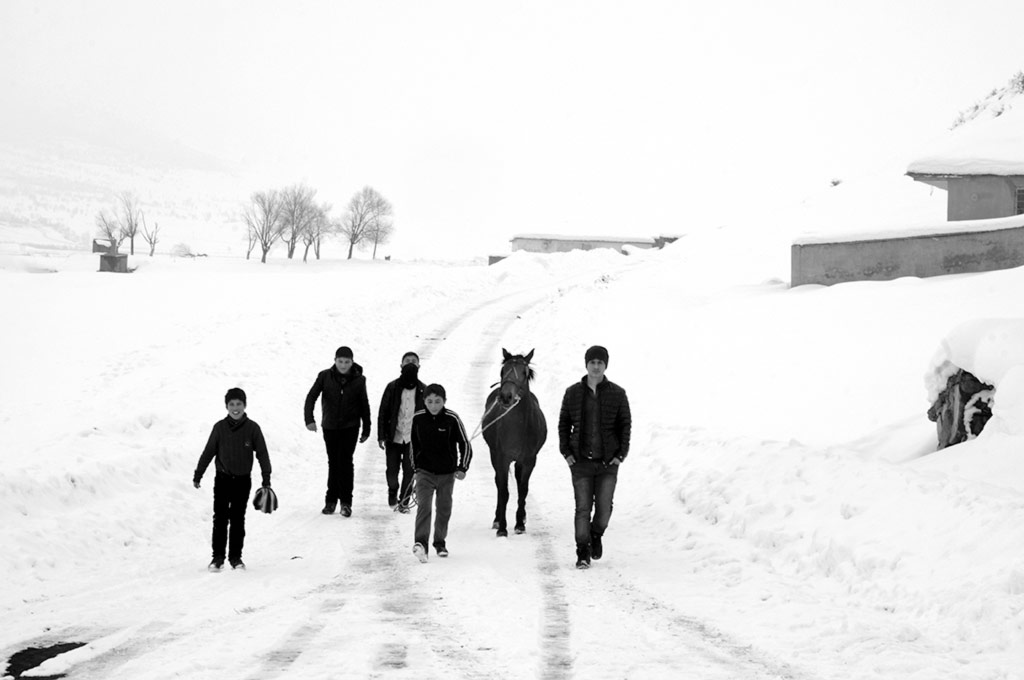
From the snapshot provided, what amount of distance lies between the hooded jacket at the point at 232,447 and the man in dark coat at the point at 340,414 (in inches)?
89.9

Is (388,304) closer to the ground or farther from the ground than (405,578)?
farther from the ground

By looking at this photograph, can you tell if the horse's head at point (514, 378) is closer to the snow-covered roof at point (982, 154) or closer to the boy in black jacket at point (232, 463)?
the boy in black jacket at point (232, 463)

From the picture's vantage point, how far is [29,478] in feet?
36.3

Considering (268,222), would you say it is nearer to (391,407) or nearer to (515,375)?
(391,407)

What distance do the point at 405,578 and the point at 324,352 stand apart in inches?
656

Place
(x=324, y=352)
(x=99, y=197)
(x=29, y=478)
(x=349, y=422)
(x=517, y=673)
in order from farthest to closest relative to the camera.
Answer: (x=99, y=197)
(x=324, y=352)
(x=349, y=422)
(x=29, y=478)
(x=517, y=673)

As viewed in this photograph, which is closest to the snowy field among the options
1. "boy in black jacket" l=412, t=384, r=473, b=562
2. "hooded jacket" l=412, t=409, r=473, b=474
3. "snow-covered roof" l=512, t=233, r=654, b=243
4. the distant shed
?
"boy in black jacket" l=412, t=384, r=473, b=562

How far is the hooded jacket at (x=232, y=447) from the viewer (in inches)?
400

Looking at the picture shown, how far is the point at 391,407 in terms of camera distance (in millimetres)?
12688

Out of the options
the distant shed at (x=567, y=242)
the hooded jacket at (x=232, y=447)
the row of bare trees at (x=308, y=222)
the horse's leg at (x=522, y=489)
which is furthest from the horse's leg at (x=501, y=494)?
the row of bare trees at (x=308, y=222)

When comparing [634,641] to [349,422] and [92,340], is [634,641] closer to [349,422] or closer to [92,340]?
[349,422]

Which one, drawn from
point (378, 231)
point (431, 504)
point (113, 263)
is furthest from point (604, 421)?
point (378, 231)

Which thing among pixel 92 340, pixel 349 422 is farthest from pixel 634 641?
pixel 92 340

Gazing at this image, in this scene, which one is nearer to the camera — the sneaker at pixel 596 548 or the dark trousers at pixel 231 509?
the dark trousers at pixel 231 509
